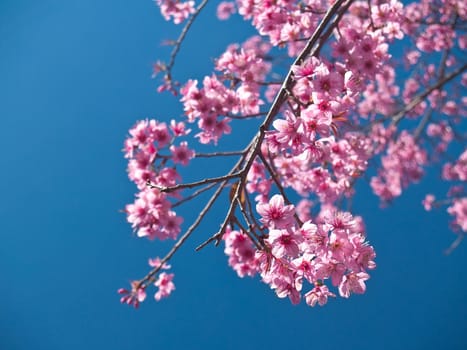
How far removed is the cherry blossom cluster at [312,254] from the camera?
204 centimetres

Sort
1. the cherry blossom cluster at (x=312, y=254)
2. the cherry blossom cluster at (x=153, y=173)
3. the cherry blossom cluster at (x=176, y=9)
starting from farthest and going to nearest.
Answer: the cherry blossom cluster at (x=176, y=9)
the cherry blossom cluster at (x=153, y=173)
the cherry blossom cluster at (x=312, y=254)

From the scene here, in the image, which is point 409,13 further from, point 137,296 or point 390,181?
point 137,296

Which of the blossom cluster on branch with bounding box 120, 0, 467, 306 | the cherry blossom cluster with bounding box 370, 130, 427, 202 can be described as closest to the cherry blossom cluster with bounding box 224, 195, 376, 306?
the blossom cluster on branch with bounding box 120, 0, 467, 306

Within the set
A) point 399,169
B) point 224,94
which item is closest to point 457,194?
point 399,169

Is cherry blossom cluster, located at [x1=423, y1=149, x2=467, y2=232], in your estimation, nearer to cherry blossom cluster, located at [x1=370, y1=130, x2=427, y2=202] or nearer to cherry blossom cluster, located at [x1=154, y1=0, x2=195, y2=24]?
cherry blossom cluster, located at [x1=370, y1=130, x2=427, y2=202]

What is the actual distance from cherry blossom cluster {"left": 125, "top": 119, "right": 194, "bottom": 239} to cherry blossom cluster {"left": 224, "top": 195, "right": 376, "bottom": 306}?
1210 millimetres

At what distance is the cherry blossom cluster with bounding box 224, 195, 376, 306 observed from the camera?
2.04 m

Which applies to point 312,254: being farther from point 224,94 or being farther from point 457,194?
point 457,194

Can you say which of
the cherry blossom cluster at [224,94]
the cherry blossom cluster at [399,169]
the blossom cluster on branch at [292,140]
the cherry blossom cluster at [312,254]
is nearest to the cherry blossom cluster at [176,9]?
the blossom cluster on branch at [292,140]

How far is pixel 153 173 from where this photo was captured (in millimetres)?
3383

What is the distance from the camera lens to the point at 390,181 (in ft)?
26.2

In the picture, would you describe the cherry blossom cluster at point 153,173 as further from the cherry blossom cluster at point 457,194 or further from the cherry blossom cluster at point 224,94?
the cherry blossom cluster at point 457,194

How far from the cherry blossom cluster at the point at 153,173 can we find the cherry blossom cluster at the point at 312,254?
121cm

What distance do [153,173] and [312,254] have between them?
1790 mm
